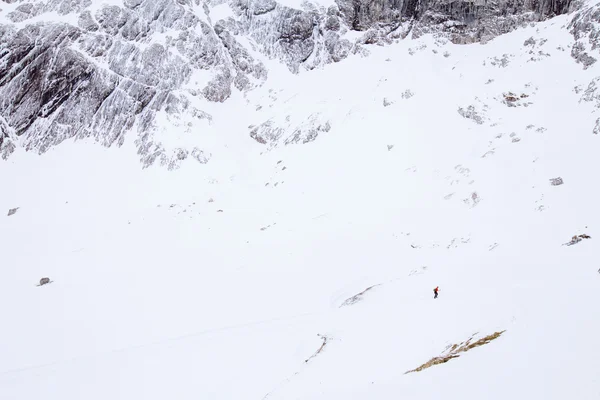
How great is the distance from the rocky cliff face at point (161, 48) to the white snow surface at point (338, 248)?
12.1 ft

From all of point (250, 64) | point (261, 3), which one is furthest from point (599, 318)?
point (261, 3)

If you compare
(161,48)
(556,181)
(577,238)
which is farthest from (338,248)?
(161,48)

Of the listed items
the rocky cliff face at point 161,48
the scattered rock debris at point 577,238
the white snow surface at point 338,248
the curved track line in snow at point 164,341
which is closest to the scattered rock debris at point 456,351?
the white snow surface at point 338,248

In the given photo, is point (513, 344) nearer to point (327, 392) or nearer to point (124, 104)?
point (327, 392)

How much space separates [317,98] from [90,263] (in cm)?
3375

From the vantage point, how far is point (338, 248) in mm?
29688

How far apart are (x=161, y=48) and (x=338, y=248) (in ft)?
151

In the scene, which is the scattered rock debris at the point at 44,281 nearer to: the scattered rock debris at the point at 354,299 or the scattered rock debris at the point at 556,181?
the scattered rock debris at the point at 354,299

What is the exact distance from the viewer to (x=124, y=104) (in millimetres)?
57000

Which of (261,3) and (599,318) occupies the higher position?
(261,3)

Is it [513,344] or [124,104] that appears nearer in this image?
[513,344]

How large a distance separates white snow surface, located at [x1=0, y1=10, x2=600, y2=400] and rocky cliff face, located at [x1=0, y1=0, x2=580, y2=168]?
3679 mm

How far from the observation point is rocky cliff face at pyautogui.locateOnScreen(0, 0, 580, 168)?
56031mm

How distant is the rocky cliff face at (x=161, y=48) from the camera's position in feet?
184
